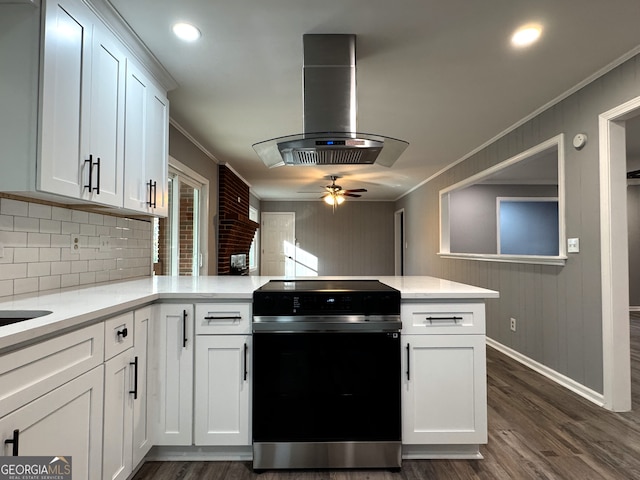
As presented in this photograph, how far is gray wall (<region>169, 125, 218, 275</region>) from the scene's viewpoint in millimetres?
3615

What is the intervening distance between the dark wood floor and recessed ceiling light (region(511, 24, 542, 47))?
233 cm

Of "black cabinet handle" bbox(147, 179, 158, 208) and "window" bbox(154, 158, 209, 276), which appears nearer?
"black cabinet handle" bbox(147, 179, 158, 208)

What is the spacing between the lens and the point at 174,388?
1.86m

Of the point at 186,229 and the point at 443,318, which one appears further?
the point at 186,229

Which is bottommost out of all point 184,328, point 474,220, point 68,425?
point 68,425

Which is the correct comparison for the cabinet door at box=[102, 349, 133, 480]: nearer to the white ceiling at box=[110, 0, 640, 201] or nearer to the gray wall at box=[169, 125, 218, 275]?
the white ceiling at box=[110, 0, 640, 201]

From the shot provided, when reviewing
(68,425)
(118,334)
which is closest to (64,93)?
(118,334)

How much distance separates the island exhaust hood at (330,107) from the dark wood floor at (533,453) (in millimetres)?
1744

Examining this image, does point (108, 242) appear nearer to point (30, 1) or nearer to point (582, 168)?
point (30, 1)

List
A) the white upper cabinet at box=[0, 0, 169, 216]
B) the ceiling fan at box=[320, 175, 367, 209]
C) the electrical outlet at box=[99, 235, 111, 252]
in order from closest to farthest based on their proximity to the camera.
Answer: the white upper cabinet at box=[0, 0, 169, 216], the electrical outlet at box=[99, 235, 111, 252], the ceiling fan at box=[320, 175, 367, 209]

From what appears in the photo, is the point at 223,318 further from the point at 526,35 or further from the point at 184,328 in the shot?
the point at 526,35

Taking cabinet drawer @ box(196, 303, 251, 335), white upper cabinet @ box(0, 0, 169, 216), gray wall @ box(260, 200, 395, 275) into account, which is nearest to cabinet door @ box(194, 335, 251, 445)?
cabinet drawer @ box(196, 303, 251, 335)

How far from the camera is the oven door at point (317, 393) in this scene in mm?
1811

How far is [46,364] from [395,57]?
7.83 ft
